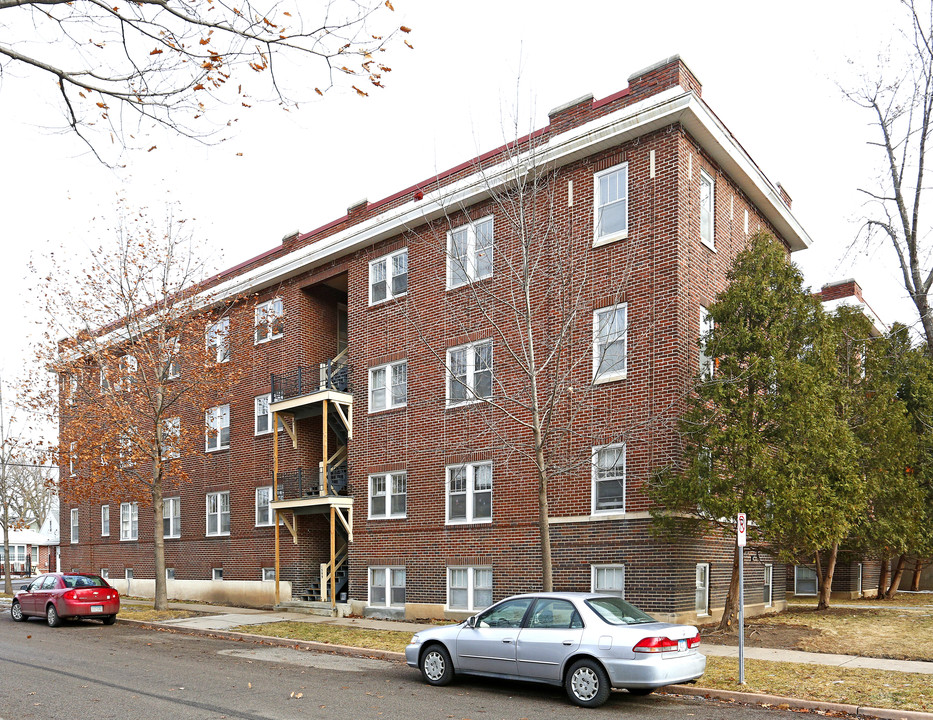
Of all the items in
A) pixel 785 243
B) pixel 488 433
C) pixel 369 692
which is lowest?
pixel 369 692

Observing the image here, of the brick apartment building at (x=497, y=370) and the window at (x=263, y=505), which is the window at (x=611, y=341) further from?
the window at (x=263, y=505)

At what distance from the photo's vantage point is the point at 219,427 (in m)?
31.5

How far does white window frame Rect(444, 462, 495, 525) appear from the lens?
2142 centimetres

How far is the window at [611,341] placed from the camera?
62.2 ft

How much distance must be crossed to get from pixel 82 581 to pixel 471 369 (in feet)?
38.6

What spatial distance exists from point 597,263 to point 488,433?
496cm

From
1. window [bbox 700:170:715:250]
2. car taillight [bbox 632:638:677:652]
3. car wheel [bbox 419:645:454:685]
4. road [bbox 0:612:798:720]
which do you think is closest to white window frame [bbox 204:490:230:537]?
road [bbox 0:612:798:720]

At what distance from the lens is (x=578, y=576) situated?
19.0 meters

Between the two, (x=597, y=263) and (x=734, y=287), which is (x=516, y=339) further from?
(x=734, y=287)

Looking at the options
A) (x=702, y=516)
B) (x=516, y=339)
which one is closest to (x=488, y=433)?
(x=516, y=339)

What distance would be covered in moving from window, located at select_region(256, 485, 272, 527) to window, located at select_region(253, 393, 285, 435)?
1.93 m

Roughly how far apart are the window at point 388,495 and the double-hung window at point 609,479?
6391 mm

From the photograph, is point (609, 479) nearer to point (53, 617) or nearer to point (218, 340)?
point (53, 617)

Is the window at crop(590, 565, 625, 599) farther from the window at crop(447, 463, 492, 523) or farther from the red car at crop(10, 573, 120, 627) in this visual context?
the red car at crop(10, 573, 120, 627)
